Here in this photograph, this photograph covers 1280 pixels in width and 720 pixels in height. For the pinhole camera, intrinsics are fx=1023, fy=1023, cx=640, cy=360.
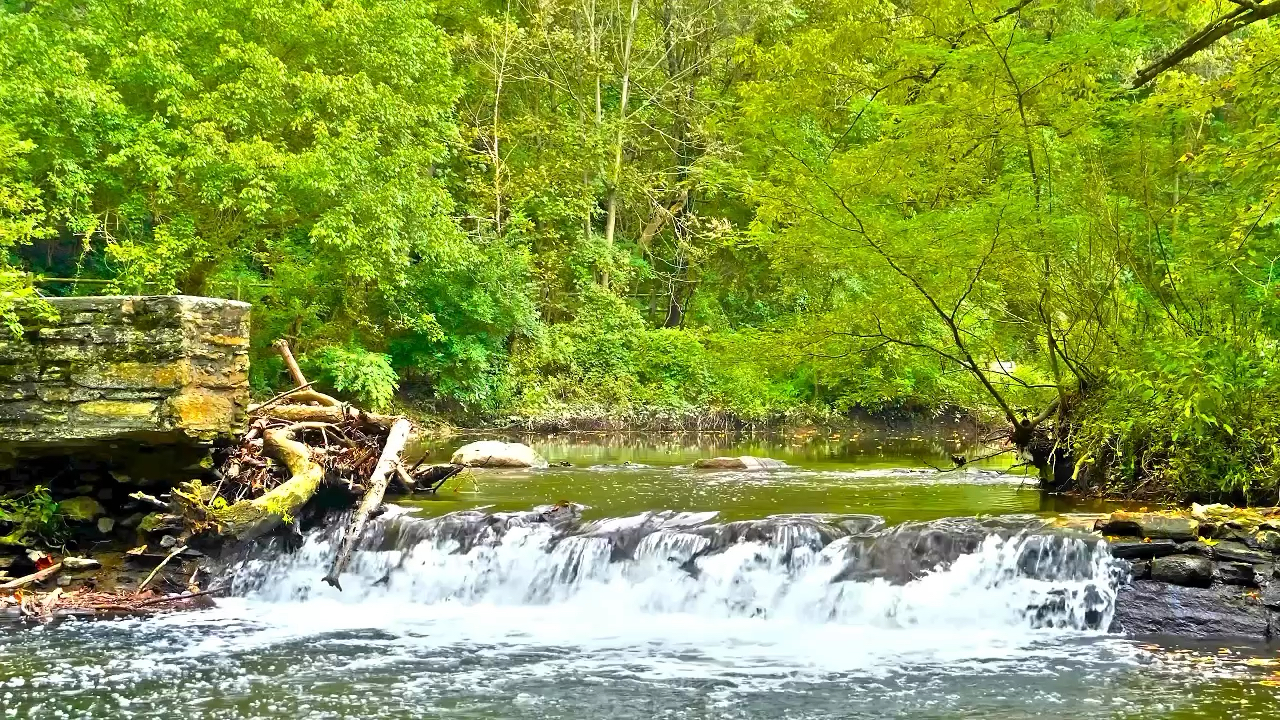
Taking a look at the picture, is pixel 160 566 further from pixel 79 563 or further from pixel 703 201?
pixel 703 201

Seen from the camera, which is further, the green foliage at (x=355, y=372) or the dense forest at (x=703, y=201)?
the green foliage at (x=355, y=372)

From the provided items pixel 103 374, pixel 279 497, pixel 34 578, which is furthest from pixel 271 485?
pixel 34 578

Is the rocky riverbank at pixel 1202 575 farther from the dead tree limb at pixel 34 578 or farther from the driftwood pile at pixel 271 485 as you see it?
the dead tree limb at pixel 34 578

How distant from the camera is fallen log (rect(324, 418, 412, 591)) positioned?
29.9 feet

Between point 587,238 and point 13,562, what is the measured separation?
64.2 ft

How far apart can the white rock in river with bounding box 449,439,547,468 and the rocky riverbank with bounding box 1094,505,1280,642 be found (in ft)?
29.7

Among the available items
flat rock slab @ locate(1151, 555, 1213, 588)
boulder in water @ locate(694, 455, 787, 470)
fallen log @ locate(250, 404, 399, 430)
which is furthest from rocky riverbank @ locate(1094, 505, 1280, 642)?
boulder in water @ locate(694, 455, 787, 470)

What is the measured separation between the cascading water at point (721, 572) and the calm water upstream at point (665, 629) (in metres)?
0.02

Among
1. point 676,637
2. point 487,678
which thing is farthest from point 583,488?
point 487,678

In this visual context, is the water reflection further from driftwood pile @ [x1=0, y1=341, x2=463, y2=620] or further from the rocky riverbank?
the rocky riverbank

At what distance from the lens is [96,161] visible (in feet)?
56.7

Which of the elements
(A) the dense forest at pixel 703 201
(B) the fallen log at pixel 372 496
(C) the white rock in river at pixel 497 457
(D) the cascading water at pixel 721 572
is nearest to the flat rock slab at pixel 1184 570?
(D) the cascading water at pixel 721 572

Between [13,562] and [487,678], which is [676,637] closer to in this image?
[487,678]

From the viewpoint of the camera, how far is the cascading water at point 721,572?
768 cm
